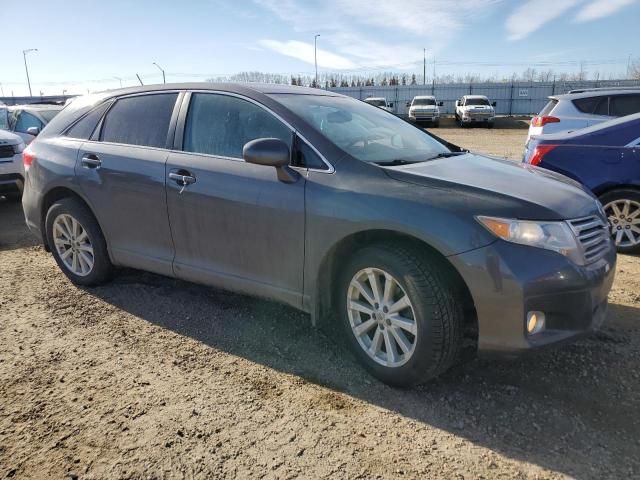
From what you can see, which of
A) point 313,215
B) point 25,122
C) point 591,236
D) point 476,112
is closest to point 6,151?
point 25,122

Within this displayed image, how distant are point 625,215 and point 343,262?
12.1 ft

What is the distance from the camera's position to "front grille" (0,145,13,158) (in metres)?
7.58

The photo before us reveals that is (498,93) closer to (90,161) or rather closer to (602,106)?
(602,106)

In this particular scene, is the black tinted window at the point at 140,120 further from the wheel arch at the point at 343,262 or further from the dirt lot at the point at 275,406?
the wheel arch at the point at 343,262

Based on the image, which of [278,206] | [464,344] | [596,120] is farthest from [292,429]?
[596,120]

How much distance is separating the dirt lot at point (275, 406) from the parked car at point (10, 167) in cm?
445

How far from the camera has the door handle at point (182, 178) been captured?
3553 millimetres

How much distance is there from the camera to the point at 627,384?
2932 mm

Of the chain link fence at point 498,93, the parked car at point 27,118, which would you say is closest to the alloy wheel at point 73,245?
the parked car at point 27,118

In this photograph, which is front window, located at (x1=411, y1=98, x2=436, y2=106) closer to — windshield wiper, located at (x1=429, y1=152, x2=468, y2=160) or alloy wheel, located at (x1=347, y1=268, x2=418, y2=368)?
windshield wiper, located at (x1=429, y1=152, x2=468, y2=160)

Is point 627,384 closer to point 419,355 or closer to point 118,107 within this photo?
point 419,355

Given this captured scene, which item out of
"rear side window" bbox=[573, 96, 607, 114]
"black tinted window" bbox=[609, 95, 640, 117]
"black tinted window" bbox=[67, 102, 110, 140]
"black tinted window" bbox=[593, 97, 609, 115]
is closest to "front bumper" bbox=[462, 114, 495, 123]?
"rear side window" bbox=[573, 96, 607, 114]

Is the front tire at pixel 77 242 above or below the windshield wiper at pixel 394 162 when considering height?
below

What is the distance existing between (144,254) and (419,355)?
7.64ft
